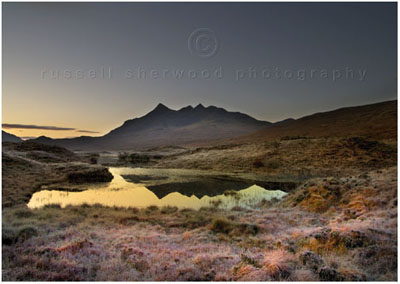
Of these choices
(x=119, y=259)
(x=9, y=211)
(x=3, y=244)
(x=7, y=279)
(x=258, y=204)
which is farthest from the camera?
(x=258, y=204)

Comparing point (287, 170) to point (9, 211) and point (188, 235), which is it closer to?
point (188, 235)

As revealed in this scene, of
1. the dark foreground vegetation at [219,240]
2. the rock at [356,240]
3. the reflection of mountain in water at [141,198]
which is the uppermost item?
the rock at [356,240]

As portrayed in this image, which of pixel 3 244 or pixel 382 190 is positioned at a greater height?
pixel 382 190

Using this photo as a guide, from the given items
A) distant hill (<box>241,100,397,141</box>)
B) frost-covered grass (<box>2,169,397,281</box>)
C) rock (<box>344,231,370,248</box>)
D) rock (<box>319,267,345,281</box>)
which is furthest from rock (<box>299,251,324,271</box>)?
distant hill (<box>241,100,397,141</box>)

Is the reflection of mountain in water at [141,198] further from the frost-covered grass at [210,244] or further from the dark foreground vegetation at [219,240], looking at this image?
the frost-covered grass at [210,244]

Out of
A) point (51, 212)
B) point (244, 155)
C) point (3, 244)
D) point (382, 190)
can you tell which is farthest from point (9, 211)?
point (244, 155)

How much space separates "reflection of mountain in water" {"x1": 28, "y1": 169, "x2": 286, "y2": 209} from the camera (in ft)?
63.7

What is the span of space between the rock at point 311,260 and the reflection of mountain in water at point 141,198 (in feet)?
35.9

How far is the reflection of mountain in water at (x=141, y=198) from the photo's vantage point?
19.4 m

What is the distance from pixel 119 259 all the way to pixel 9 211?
438 inches

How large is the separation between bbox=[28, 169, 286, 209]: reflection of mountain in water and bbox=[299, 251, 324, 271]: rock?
1095cm

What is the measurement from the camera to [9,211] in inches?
570

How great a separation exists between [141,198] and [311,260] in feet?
56.1

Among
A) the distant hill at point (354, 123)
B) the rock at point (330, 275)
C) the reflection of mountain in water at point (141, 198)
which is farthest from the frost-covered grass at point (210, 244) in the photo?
the distant hill at point (354, 123)
